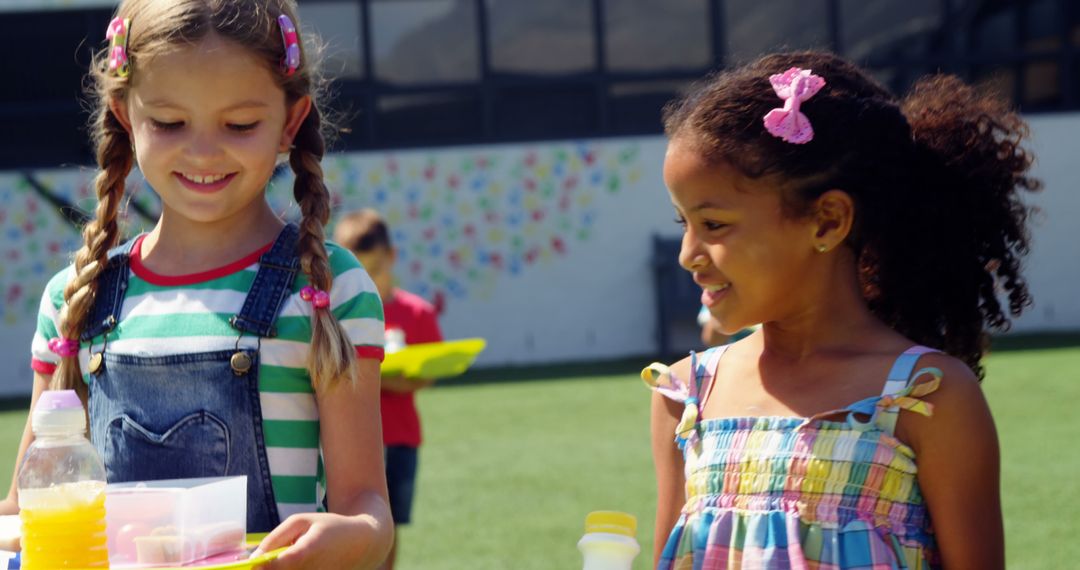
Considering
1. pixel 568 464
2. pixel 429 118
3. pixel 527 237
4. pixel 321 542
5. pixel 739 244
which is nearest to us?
pixel 321 542

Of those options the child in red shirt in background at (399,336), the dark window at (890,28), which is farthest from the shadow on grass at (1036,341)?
Result: the child in red shirt in background at (399,336)

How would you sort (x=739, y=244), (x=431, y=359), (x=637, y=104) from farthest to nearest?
1. (x=637, y=104)
2. (x=431, y=359)
3. (x=739, y=244)

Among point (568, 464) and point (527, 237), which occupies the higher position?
point (527, 237)

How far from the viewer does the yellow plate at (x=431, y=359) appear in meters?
4.92

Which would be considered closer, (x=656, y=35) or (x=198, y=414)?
(x=198, y=414)

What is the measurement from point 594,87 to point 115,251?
11816mm

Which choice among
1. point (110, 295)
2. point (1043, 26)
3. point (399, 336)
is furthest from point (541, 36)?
point (110, 295)

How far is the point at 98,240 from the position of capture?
2371mm

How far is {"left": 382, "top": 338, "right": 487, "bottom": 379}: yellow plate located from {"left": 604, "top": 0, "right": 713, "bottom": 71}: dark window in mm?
9333

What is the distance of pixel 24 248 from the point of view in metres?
13.6

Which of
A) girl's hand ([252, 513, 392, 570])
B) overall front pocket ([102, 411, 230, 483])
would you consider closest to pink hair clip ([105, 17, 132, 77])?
overall front pocket ([102, 411, 230, 483])

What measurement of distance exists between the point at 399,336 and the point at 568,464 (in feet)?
7.82

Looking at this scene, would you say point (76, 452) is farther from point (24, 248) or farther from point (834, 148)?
point (24, 248)

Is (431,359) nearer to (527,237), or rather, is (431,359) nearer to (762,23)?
(527,237)
